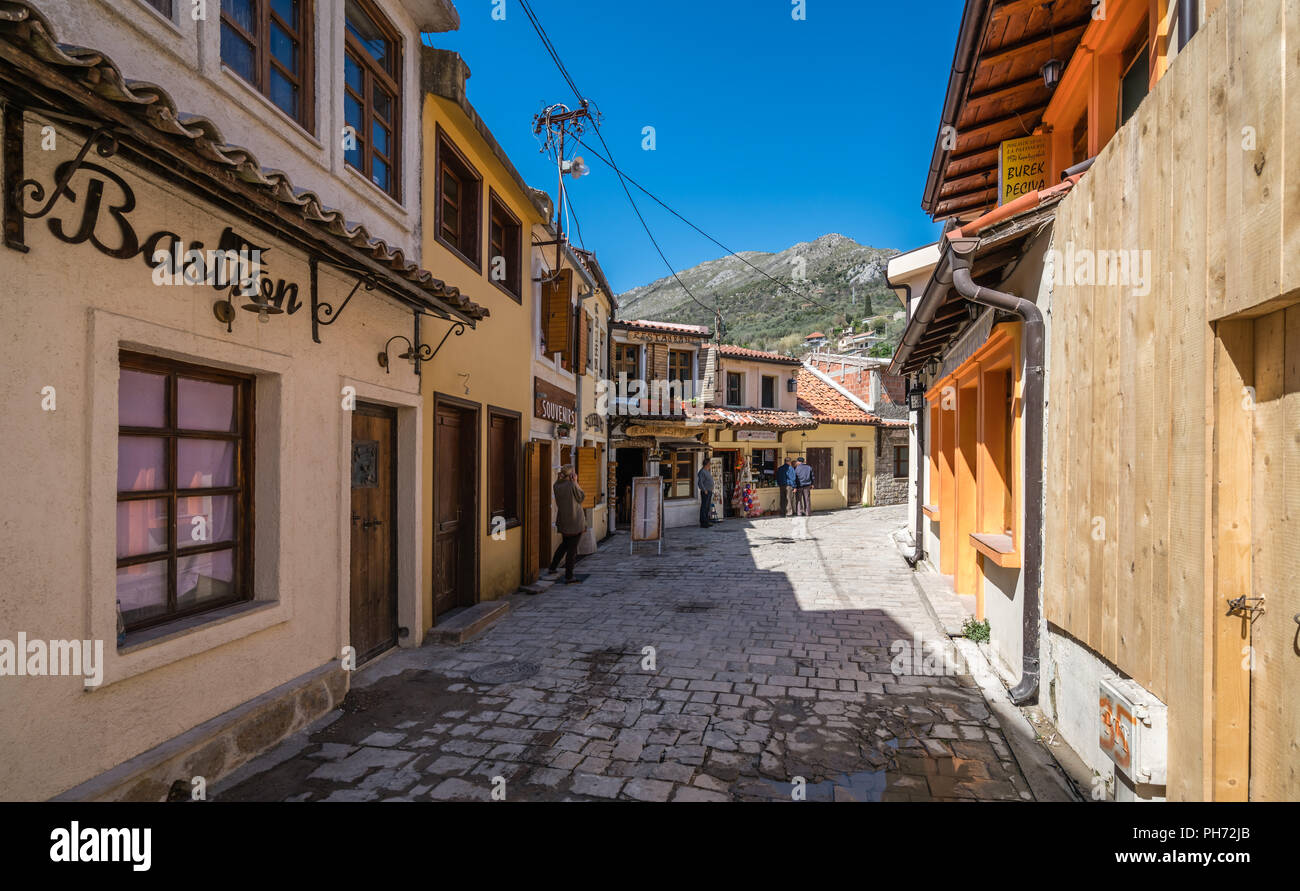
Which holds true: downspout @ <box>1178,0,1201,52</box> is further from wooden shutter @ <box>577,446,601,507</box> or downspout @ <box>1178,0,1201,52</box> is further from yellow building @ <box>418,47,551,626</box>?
wooden shutter @ <box>577,446,601,507</box>

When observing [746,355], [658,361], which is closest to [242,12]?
[658,361]

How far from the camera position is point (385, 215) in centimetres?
560

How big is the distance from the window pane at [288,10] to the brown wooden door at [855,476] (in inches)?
839

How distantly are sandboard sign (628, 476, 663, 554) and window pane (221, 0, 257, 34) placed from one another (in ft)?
31.2

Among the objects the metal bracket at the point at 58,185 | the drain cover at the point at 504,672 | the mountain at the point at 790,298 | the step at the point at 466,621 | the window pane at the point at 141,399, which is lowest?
the drain cover at the point at 504,672

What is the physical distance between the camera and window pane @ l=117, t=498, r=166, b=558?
3.29 meters

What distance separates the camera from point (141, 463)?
3.40 m

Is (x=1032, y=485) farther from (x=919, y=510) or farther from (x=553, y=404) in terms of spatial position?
(x=553, y=404)

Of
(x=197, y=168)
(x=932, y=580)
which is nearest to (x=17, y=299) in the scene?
(x=197, y=168)

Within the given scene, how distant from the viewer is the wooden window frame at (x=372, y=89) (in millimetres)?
5324

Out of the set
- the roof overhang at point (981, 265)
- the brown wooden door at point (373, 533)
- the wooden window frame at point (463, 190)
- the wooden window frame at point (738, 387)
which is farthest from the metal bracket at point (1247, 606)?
the wooden window frame at point (738, 387)

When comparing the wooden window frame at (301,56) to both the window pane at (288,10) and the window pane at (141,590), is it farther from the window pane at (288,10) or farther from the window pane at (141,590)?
the window pane at (141,590)

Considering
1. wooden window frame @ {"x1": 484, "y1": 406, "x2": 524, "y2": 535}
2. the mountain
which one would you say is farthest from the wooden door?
the mountain

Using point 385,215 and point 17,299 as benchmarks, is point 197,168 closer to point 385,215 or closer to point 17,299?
point 17,299
